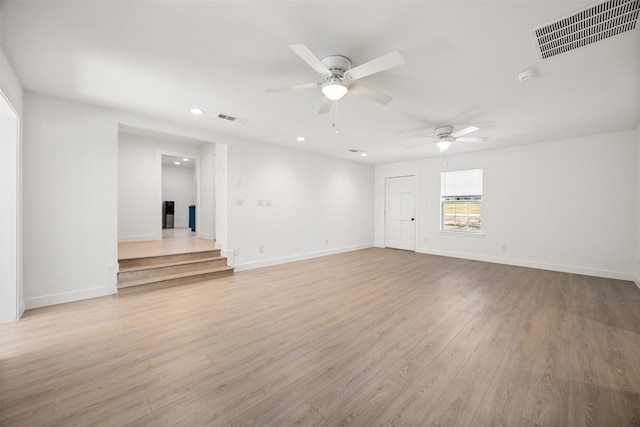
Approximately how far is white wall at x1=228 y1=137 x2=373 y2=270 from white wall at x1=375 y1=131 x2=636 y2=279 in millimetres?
2516

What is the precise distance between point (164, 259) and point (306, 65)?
3871 millimetres

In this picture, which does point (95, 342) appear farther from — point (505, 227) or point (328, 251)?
point (505, 227)

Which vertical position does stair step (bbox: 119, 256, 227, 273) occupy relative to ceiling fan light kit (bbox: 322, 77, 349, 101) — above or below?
Result: below

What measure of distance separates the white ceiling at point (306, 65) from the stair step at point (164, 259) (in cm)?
228

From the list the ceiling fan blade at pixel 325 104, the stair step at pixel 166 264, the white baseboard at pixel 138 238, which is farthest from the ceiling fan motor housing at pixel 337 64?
the white baseboard at pixel 138 238

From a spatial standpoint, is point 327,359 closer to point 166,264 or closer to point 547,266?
point 166,264

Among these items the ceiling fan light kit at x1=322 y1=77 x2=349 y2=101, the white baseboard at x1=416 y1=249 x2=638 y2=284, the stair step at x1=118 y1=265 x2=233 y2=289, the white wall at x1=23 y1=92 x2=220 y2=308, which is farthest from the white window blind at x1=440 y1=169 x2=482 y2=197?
the white wall at x1=23 y1=92 x2=220 y2=308

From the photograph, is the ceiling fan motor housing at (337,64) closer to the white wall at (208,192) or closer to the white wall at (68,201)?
the white wall at (68,201)

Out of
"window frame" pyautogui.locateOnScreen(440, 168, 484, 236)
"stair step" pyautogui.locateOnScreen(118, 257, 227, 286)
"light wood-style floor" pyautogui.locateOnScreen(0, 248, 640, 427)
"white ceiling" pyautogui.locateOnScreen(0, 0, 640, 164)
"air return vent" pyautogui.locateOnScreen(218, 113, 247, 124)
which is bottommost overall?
"light wood-style floor" pyautogui.locateOnScreen(0, 248, 640, 427)

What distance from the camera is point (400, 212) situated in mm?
7617

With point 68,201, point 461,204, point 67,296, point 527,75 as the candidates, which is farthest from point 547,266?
point 68,201

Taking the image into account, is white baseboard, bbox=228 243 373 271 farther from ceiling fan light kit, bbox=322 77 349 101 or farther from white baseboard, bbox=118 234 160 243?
ceiling fan light kit, bbox=322 77 349 101

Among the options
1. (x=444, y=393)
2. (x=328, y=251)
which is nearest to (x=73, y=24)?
(x=444, y=393)

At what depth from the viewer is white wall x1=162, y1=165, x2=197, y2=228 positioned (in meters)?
9.95
